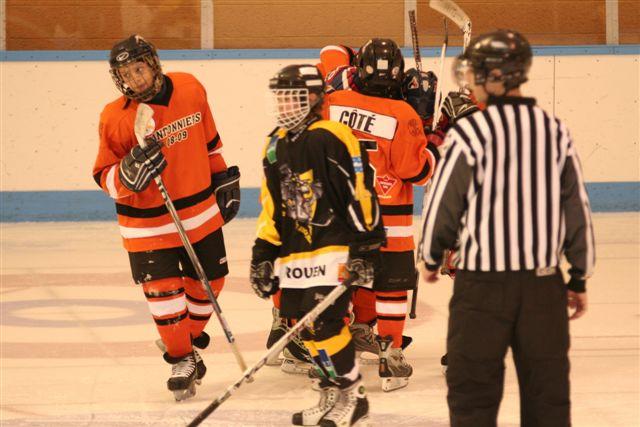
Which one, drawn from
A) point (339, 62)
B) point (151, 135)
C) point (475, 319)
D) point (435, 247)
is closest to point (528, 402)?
point (475, 319)

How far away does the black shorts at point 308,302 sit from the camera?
10.2ft

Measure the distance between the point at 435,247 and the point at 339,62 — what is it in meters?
2.16

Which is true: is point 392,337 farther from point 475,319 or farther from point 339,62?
point 475,319

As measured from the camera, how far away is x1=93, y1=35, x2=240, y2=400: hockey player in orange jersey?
3662mm

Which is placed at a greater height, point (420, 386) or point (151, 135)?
point (151, 135)

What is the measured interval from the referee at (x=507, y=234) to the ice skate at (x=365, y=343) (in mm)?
1733

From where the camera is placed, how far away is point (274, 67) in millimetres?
7758

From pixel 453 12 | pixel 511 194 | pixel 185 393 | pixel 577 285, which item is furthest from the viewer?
pixel 453 12

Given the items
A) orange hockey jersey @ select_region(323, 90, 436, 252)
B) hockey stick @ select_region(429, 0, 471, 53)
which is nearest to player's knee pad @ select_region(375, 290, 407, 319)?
orange hockey jersey @ select_region(323, 90, 436, 252)

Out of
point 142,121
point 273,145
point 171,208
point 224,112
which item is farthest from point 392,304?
point 224,112

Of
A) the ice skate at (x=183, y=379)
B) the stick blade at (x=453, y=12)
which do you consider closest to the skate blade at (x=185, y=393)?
the ice skate at (x=183, y=379)

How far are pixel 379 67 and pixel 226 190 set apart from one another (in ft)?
2.31

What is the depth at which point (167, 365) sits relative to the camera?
4191mm

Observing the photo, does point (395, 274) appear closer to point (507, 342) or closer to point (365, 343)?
point (365, 343)
